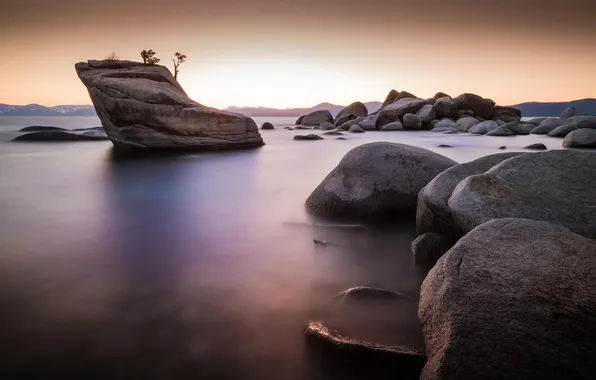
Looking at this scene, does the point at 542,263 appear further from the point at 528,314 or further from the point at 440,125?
the point at 440,125

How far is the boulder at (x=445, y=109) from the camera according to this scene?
39.1 m

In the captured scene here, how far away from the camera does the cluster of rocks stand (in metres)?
1.68

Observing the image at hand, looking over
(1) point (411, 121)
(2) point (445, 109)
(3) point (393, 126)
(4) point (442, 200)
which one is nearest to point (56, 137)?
(4) point (442, 200)

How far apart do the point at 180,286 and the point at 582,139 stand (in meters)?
Result: 18.7

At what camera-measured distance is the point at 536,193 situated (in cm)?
317

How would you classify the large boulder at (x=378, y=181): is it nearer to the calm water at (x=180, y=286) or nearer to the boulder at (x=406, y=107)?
the calm water at (x=180, y=286)

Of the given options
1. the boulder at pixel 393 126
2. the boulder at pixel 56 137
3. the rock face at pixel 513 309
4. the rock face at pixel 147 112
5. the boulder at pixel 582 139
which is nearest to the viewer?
the rock face at pixel 513 309

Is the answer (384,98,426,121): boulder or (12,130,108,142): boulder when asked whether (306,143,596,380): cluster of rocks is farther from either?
(384,98,426,121): boulder

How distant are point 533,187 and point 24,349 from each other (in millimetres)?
3975

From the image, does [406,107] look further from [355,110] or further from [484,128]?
[484,128]

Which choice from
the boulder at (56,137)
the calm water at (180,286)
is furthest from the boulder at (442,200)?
the boulder at (56,137)

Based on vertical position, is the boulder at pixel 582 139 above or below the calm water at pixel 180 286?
below

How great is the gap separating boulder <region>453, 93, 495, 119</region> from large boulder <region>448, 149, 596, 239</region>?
134 feet

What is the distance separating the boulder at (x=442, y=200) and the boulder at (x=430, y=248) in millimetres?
120
